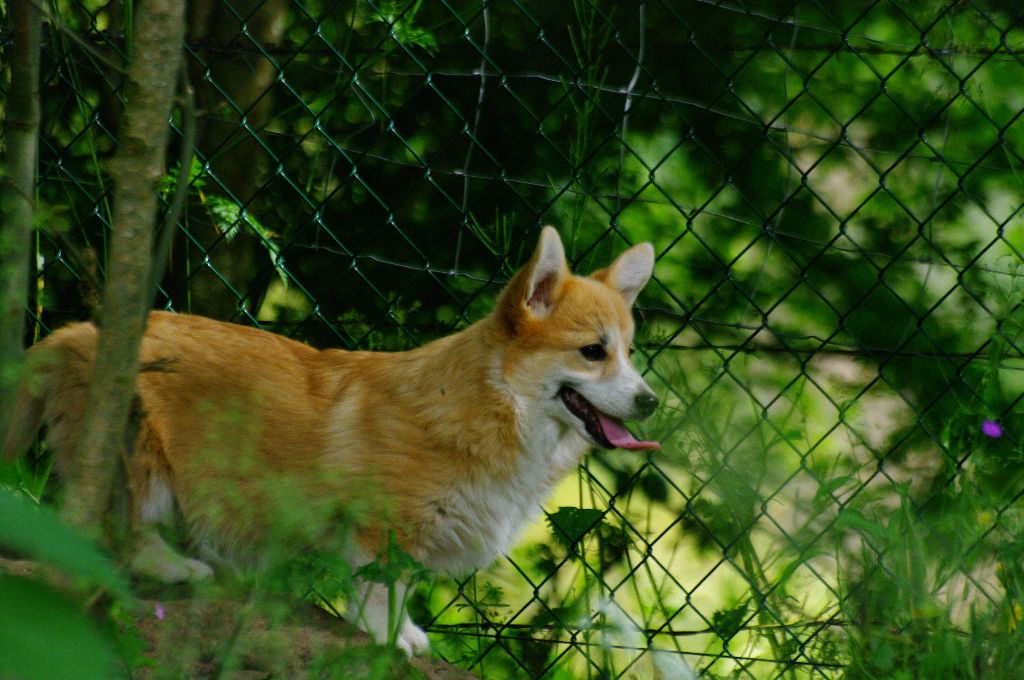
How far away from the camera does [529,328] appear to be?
308 cm

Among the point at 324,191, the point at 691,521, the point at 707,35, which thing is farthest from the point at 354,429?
the point at 707,35

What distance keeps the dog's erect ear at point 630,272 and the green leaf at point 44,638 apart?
8.77ft

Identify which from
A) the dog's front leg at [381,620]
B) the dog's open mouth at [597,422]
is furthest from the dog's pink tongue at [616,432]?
the dog's front leg at [381,620]

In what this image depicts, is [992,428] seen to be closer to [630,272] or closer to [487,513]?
[630,272]

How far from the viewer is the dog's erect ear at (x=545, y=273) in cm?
297

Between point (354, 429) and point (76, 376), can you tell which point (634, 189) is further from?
point (76, 376)

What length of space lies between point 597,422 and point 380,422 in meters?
0.59

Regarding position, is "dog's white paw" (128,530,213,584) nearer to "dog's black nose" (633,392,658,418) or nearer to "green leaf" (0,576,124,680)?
"dog's black nose" (633,392,658,418)

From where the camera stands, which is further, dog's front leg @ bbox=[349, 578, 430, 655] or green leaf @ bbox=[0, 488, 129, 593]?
dog's front leg @ bbox=[349, 578, 430, 655]

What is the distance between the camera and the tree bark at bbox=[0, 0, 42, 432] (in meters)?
1.68

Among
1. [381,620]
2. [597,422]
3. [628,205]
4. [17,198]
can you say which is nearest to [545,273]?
[597,422]

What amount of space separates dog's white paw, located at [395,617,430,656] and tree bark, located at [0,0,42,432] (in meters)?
1.12

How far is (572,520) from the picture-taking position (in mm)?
3209

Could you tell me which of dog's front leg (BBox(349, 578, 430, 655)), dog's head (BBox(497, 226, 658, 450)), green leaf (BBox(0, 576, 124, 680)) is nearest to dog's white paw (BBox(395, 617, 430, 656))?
dog's front leg (BBox(349, 578, 430, 655))
